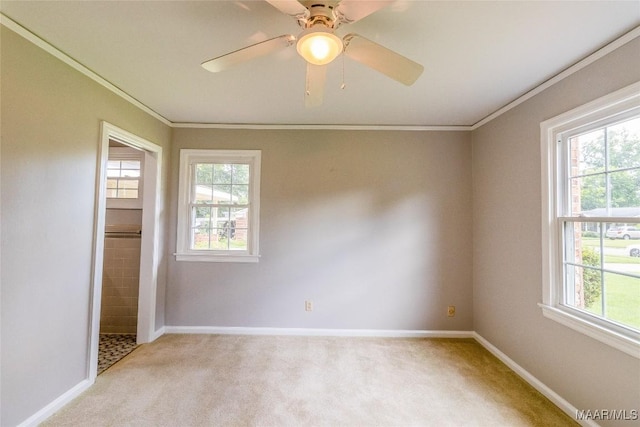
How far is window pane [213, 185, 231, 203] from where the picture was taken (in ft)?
11.2

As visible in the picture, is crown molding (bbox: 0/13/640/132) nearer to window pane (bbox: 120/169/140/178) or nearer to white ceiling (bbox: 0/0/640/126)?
white ceiling (bbox: 0/0/640/126)

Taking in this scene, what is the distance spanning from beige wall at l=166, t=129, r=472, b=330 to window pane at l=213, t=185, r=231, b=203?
0.45m

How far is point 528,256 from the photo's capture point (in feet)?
7.95

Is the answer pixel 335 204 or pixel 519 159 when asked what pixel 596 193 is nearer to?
pixel 519 159

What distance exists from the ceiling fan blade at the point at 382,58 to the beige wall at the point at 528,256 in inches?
53.1

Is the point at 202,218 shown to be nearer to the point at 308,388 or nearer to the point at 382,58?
the point at 308,388

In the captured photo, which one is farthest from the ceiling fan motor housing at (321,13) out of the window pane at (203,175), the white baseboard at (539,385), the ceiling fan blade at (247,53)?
the white baseboard at (539,385)

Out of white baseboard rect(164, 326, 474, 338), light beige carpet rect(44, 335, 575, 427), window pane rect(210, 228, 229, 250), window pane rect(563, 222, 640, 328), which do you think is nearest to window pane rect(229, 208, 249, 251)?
window pane rect(210, 228, 229, 250)

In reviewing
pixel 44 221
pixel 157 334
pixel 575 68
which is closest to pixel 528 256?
pixel 575 68

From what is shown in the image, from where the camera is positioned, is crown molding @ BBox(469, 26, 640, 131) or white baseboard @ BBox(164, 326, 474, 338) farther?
white baseboard @ BBox(164, 326, 474, 338)

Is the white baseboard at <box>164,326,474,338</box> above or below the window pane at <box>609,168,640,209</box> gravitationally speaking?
below

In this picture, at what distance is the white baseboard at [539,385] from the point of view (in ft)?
6.27

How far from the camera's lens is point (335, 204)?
334cm

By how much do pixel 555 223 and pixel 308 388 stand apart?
7.65ft
